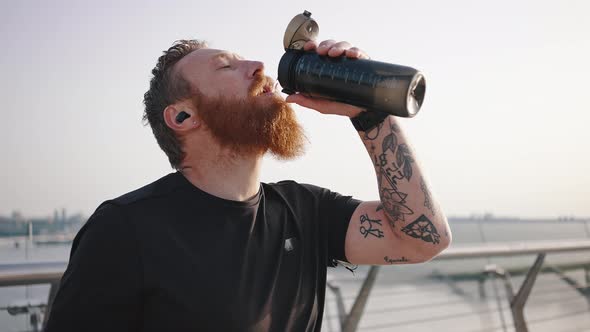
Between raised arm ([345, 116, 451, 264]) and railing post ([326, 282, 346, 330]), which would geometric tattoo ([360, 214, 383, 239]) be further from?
railing post ([326, 282, 346, 330])

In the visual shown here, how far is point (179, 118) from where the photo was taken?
Answer: 1544mm

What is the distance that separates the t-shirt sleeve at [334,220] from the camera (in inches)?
62.1

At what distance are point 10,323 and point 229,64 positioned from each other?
117cm

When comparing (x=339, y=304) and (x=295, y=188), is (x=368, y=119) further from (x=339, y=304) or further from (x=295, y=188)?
(x=339, y=304)

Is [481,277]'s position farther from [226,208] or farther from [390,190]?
[226,208]

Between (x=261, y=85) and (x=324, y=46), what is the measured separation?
22 cm

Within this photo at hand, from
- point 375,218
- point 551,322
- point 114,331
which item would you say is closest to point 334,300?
point 375,218

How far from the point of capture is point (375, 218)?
62.0 inches

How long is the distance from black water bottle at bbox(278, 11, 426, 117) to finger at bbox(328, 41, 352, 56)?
0.01m

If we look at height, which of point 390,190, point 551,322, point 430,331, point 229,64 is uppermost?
point 229,64

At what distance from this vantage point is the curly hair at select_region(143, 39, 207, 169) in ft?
5.17

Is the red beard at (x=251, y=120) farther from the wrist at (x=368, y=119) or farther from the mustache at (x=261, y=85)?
the wrist at (x=368, y=119)

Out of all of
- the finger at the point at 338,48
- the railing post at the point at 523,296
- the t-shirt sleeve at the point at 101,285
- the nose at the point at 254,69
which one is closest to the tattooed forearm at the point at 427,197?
the finger at the point at 338,48

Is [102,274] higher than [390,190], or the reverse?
[390,190]
